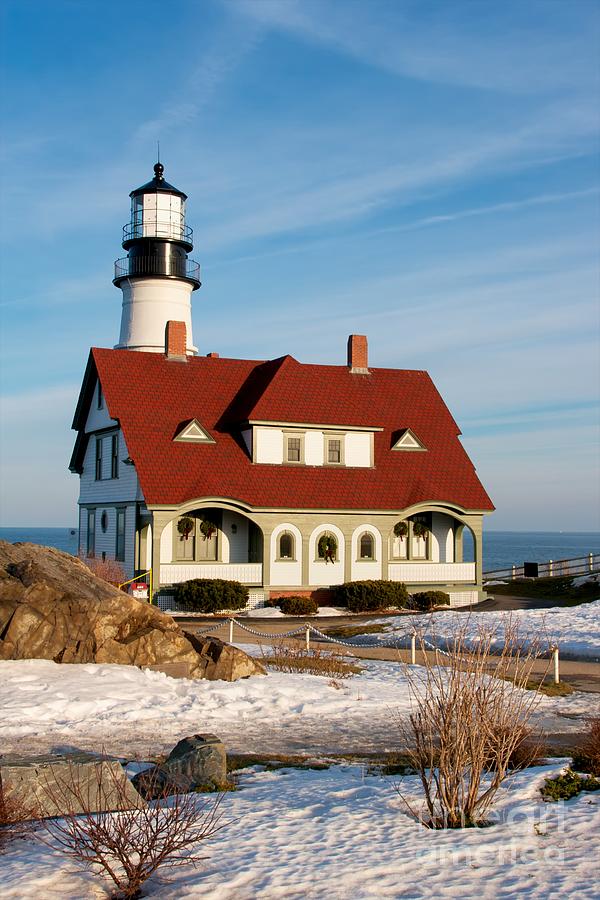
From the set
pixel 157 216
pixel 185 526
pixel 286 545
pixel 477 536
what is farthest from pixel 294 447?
pixel 157 216

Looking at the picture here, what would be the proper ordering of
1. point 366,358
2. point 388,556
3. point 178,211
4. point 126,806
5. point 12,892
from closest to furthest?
point 12,892
point 126,806
point 388,556
point 366,358
point 178,211

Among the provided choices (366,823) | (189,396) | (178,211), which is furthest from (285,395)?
(366,823)

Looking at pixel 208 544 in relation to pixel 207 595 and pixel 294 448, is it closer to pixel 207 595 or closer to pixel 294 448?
pixel 207 595

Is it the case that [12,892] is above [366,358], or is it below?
below

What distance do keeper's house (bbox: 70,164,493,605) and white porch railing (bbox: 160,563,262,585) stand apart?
0.15ft

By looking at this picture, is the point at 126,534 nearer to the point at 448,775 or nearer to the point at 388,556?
the point at 388,556

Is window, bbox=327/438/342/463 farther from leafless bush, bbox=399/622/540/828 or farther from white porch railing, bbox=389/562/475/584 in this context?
leafless bush, bbox=399/622/540/828

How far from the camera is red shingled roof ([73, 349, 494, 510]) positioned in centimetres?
3469

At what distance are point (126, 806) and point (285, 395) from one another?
2959cm

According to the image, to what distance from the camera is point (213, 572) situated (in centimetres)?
3378

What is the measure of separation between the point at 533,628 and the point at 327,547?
11.2m

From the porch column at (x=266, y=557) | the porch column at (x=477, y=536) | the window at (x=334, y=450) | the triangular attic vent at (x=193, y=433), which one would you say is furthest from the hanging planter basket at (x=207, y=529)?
the porch column at (x=477, y=536)

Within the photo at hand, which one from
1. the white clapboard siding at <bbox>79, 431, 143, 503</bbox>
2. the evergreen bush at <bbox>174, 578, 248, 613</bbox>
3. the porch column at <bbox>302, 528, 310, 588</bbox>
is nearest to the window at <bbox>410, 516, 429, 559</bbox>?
the porch column at <bbox>302, 528, 310, 588</bbox>

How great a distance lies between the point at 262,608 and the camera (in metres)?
33.9
